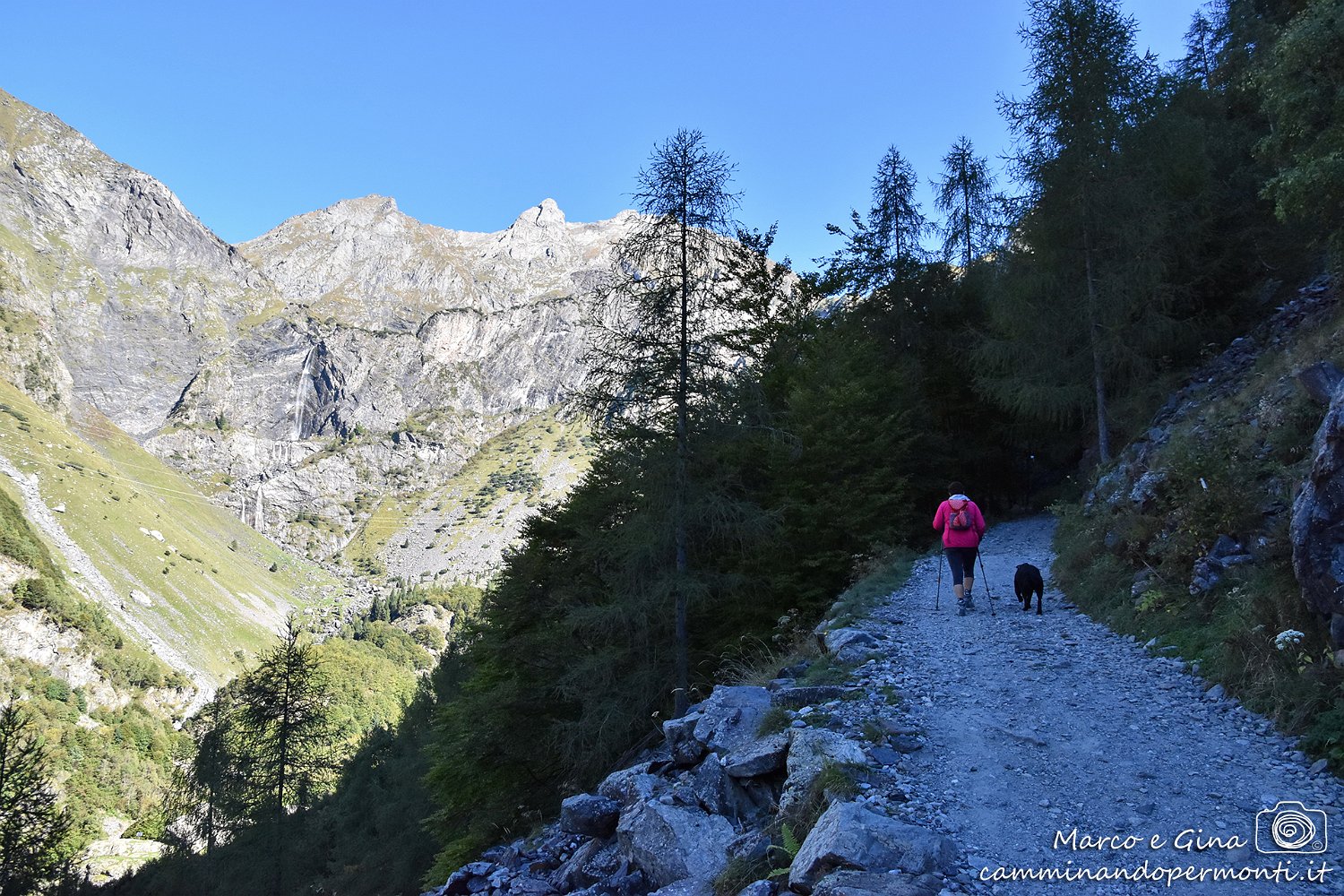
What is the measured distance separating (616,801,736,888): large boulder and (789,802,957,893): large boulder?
4.59 feet

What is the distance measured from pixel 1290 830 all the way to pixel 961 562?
6966mm

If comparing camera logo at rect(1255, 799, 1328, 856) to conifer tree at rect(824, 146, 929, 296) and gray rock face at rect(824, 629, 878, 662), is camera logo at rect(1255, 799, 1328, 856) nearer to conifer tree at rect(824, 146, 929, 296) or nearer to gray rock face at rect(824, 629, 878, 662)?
gray rock face at rect(824, 629, 878, 662)

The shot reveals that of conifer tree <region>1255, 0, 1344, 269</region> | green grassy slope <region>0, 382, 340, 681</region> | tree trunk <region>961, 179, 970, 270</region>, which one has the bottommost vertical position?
green grassy slope <region>0, 382, 340, 681</region>

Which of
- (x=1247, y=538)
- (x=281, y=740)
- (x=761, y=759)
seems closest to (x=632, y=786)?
(x=761, y=759)

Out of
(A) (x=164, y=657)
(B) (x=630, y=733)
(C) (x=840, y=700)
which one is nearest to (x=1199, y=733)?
(C) (x=840, y=700)

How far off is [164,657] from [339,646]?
32.0 m

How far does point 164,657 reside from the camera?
137125mm

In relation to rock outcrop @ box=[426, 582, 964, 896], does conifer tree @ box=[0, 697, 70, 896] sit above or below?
below

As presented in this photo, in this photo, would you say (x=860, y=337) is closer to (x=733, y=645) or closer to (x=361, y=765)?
(x=733, y=645)

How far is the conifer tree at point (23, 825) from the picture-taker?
69.3 feet

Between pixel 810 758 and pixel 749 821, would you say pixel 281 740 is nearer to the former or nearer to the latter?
pixel 749 821

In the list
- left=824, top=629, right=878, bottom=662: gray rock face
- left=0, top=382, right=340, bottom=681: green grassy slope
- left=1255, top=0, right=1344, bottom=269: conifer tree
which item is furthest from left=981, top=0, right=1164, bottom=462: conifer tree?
left=0, top=382, right=340, bottom=681: green grassy slope

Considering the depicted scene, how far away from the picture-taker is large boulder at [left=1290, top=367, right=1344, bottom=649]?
5.66m

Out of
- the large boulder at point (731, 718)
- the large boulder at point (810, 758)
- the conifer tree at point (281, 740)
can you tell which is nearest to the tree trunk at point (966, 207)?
the large boulder at point (731, 718)
